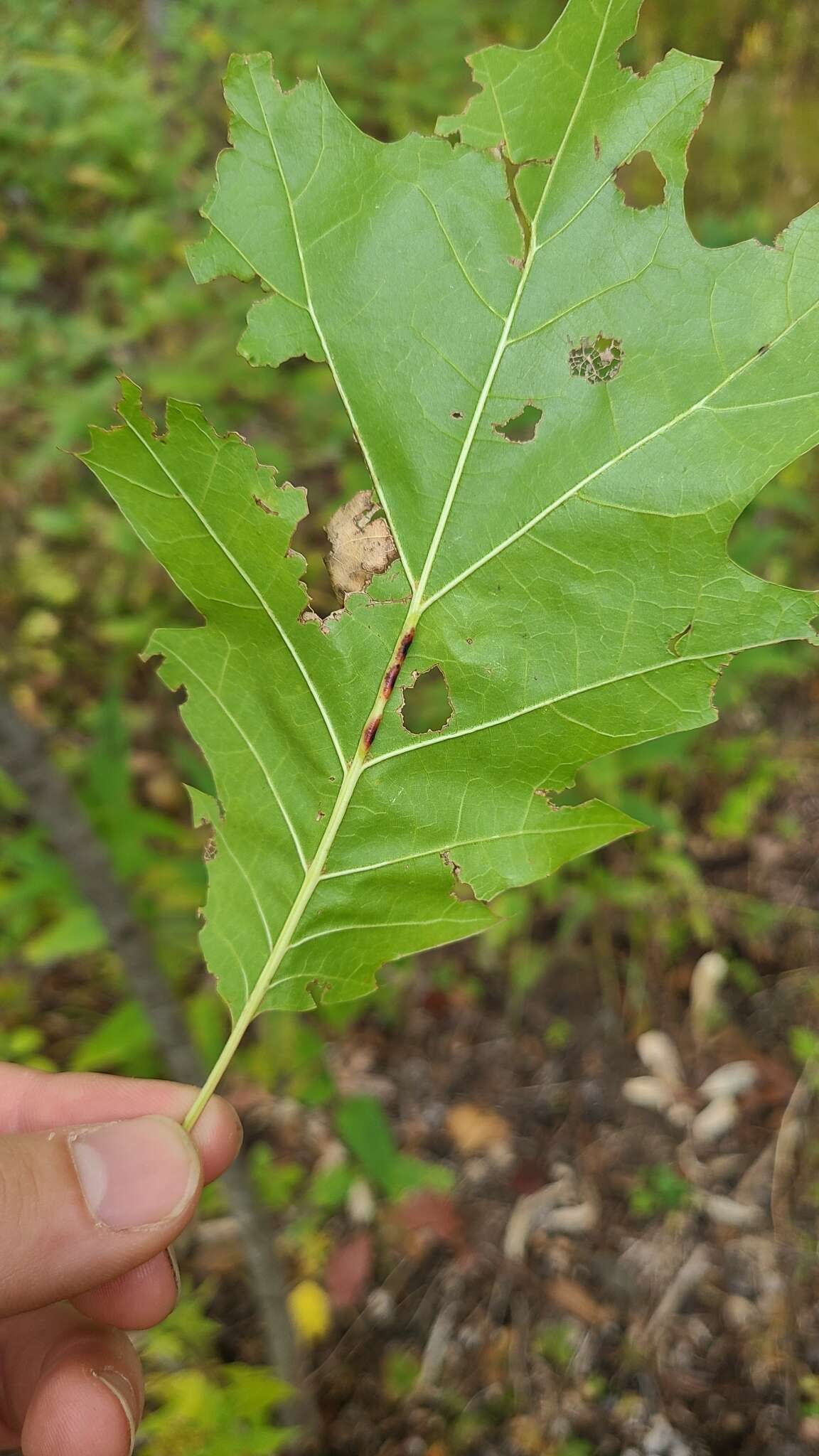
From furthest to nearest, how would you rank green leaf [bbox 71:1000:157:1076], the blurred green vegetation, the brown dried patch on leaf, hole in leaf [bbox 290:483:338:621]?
hole in leaf [bbox 290:483:338:621] < the blurred green vegetation < green leaf [bbox 71:1000:157:1076] < the brown dried patch on leaf

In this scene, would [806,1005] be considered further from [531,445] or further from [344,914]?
[531,445]

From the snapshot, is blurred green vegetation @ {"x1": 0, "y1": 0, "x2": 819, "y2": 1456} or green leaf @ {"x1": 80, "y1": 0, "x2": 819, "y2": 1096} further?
blurred green vegetation @ {"x1": 0, "y1": 0, "x2": 819, "y2": 1456}

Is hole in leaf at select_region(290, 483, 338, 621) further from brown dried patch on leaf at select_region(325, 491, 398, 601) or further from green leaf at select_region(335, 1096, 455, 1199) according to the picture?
brown dried patch on leaf at select_region(325, 491, 398, 601)

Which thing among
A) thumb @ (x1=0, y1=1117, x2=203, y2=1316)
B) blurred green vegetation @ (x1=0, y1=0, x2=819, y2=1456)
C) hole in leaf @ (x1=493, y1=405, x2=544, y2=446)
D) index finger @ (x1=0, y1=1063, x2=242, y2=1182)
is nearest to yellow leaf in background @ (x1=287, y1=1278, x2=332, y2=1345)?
blurred green vegetation @ (x1=0, y1=0, x2=819, y2=1456)

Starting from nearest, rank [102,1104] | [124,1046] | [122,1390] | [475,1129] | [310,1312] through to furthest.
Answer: [122,1390] < [102,1104] < [124,1046] < [310,1312] < [475,1129]

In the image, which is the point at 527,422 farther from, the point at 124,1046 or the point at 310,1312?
the point at 310,1312

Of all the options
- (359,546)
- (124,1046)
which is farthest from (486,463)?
(124,1046)

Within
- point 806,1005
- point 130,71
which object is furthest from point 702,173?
point 806,1005
